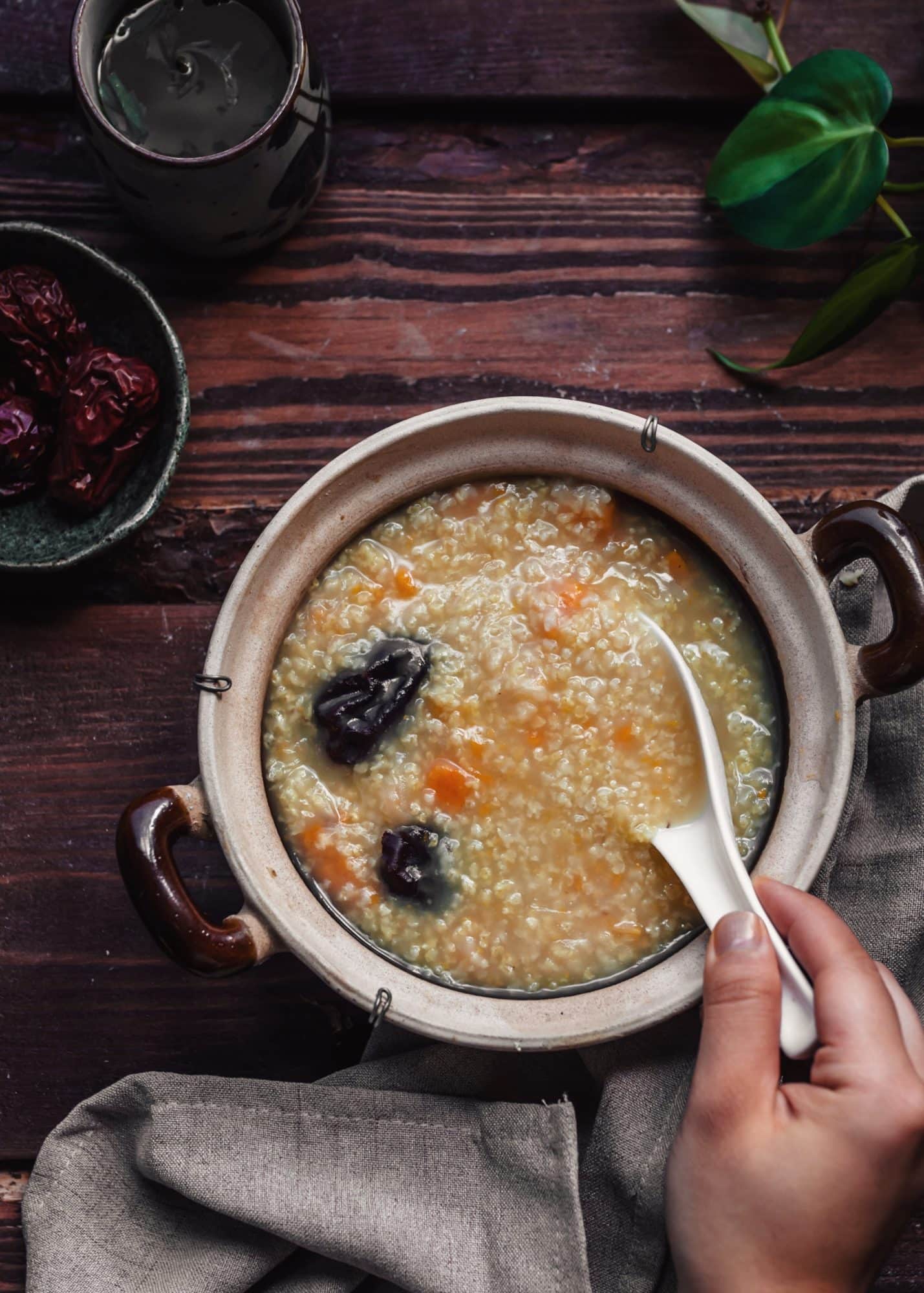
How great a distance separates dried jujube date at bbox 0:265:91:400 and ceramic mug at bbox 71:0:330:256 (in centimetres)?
17

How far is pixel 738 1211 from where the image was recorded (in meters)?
1.23

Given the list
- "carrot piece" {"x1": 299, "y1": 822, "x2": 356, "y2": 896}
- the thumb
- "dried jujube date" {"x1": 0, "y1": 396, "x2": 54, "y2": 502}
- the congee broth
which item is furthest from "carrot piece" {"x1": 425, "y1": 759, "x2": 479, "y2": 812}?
"dried jujube date" {"x1": 0, "y1": 396, "x2": 54, "y2": 502}

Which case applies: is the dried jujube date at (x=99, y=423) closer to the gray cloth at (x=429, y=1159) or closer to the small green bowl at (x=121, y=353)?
the small green bowl at (x=121, y=353)

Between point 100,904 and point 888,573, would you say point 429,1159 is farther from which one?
point 888,573

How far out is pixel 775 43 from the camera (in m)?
1.65

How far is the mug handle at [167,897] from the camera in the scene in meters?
1.26

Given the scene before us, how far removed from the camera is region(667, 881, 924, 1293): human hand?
121 centimetres

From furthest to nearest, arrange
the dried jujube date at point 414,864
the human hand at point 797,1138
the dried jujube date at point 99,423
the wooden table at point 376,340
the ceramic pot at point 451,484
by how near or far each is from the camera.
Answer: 1. the wooden table at point 376,340
2. the dried jujube date at point 99,423
3. the dried jujube date at point 414,864
4. the ceramic pot at point 451,484
5. the human hand at point 797,1138

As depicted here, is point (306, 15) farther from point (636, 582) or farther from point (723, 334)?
point (636, 582)

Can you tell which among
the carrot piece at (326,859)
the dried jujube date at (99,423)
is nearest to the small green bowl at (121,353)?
the dried jujube date at (99,423)

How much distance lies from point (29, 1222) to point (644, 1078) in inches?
34.1

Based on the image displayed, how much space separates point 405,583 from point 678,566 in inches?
14.4

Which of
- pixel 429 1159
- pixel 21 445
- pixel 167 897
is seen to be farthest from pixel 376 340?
pixel 429 1159

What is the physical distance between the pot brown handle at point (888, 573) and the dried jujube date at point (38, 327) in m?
1.09
